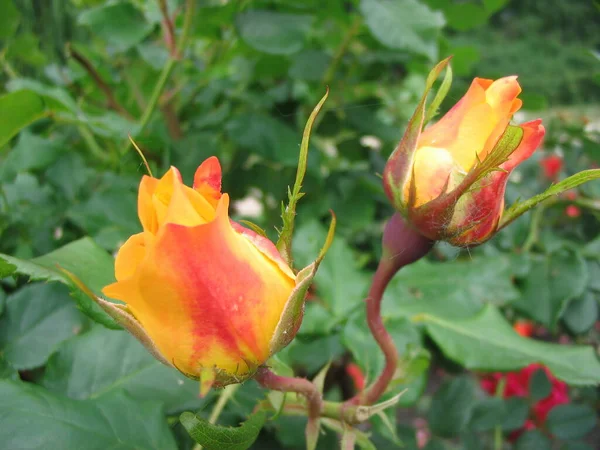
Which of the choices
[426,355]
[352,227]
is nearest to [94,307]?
[426,355]

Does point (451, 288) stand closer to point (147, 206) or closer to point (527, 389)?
point (527, 389)

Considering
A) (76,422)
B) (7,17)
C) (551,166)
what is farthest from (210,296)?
(551,166)

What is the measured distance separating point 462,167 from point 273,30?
375mm

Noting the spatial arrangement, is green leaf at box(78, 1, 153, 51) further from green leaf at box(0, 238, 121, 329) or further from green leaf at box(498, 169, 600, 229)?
green leaf at box(498, 169, 600, 229)

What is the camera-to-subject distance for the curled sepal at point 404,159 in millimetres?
301

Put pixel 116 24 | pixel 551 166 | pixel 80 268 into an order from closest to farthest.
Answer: pixel 80 268 < pixel 116 24 < pixel 551 166

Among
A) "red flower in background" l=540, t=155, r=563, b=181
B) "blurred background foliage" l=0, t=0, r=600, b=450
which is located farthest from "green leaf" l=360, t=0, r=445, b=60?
"red flower in background" l=540, t=155, r=563, b=181

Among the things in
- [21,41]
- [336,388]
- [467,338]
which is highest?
[21,41]

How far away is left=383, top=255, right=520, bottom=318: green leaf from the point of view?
Answer: 60 centimetres

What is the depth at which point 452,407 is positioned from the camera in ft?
2.15

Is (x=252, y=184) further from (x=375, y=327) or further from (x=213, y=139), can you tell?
(x=375, y=327)

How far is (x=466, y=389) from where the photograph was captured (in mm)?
652

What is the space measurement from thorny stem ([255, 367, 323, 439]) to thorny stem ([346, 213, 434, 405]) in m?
0.03

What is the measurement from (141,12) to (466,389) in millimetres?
583
